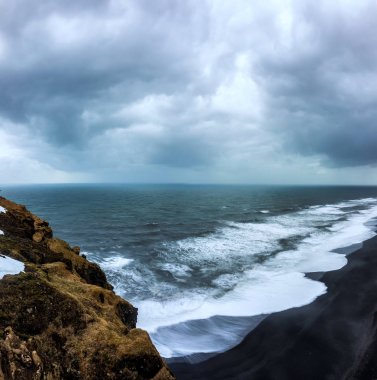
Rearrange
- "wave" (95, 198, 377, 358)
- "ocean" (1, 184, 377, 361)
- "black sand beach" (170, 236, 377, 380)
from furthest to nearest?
"ocean" (1, 184, 377, 361) → "wave" (95, 198, 377, 358) → "black sand beach" (170, 236, 377, 380)

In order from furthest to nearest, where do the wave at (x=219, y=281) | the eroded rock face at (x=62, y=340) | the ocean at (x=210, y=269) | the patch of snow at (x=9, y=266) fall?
the ocean at (x=210, y=269), the wave at (x=219, y=281), the patch of snow at (x=9, y=266), the eroded rock face at (x=62, y=340)

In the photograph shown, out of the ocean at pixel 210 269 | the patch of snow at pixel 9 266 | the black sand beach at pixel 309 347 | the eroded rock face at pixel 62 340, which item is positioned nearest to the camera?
the eroded rock face at pixel 62 340

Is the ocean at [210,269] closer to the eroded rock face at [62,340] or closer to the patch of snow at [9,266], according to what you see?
the eroded rock face at [62,340]

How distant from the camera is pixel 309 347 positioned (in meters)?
17.0

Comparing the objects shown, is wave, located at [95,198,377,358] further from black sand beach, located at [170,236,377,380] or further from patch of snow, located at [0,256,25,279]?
patch of snow, located at [0,256,25,279]

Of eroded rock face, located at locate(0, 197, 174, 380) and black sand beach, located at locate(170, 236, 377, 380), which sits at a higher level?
eroded rock face, located at locate(0, 197, 174, 380)

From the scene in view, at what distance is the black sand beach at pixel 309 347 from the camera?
48.9ft

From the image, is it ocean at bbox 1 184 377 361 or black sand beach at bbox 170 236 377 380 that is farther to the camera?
ocean at bbox 1 184 377 361

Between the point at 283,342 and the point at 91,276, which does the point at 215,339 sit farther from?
the point at 91,276

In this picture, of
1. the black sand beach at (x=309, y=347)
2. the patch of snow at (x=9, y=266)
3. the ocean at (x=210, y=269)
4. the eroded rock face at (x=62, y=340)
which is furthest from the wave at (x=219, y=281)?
the patch of snow at (x=9, y=266)

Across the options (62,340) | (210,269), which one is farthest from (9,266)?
(210,269)

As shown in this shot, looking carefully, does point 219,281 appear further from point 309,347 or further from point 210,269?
point 309,347

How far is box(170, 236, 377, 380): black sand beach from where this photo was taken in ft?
48.9

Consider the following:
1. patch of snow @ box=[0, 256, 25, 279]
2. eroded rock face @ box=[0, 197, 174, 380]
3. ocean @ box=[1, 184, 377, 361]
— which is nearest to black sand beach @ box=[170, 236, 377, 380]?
ocean @ box=[1, 184, 377, 361]
